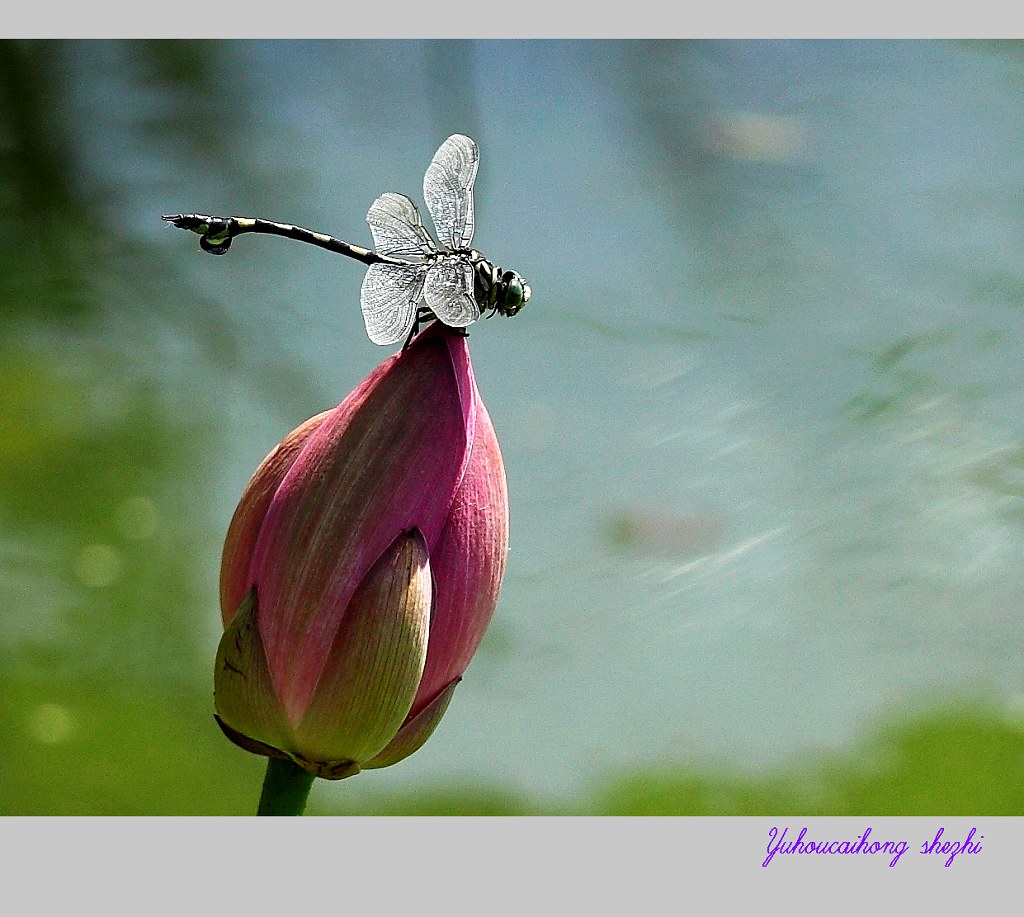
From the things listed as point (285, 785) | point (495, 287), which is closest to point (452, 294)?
point (495, 287)

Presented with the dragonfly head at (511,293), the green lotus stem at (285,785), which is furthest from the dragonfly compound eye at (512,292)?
the green lotus stem at (285,785)

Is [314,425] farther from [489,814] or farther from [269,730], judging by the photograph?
[489,814]

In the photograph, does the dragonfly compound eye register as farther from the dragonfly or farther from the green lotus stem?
the green lotus stem

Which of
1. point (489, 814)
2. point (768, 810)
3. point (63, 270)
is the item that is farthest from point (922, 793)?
point (63, 270)

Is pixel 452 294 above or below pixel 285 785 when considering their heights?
above

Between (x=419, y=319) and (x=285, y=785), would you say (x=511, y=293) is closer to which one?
(x=419, y=319)
